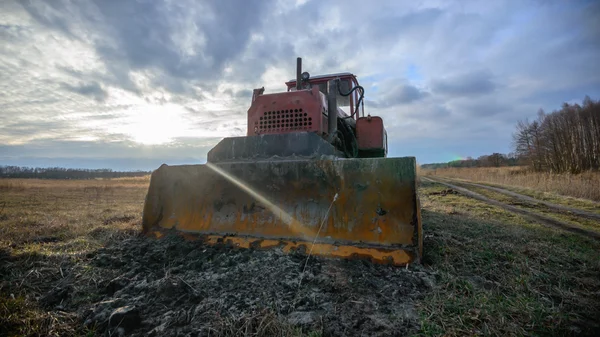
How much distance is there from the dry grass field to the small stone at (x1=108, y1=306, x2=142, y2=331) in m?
0.04

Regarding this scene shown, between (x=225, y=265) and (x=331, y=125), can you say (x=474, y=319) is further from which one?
(x=331, y=125)

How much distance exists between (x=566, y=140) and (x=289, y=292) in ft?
133

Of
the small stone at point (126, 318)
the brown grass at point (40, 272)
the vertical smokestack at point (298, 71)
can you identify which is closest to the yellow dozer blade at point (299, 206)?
the brown grass at point (40, 272)

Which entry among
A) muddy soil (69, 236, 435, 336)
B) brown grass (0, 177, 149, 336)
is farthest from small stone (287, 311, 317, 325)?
brown grass (0, 177, 149, 336)

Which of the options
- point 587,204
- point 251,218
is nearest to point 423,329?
point 251,218

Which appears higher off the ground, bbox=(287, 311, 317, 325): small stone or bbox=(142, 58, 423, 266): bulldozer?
bbox=(142, 58, 423, 266): bulldozer

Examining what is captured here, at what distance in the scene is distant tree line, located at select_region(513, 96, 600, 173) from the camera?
29.1 metres

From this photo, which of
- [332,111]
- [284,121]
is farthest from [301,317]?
[332,111]

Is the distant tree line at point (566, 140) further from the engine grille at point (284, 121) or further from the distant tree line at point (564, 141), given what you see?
the engine grille at point (284, 121)

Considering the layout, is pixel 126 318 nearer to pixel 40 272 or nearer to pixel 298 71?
pixel 40 272

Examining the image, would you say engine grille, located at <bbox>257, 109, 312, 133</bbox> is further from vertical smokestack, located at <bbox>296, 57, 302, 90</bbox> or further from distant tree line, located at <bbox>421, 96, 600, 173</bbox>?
distant tree line, located at <bbox>421, 96, 600, 173</bbox>

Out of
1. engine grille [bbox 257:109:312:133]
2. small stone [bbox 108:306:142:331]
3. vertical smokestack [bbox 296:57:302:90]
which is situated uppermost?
vertical smokestack [bbox 296:57:302:90]

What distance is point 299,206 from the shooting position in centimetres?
356

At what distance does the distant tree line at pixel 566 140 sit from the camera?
29.1 m
